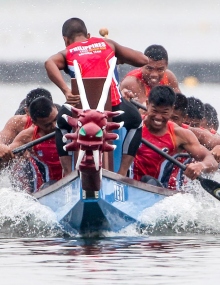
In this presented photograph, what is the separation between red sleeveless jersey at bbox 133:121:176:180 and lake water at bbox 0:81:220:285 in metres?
0.57

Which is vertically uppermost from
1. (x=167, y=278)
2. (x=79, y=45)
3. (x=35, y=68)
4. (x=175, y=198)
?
(x=35, y=68)

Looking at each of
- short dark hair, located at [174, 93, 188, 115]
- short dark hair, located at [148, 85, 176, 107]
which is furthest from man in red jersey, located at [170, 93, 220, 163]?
short dark hair, located at [148, 85, 176, 107]

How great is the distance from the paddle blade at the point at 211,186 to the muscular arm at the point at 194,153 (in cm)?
11

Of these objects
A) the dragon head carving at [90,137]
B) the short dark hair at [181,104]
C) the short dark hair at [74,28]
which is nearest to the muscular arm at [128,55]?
the short dark hair at [74,28]

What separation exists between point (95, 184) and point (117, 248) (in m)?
0.75

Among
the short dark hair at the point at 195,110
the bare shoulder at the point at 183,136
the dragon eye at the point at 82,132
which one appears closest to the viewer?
the dragon eye at the point at 82,132

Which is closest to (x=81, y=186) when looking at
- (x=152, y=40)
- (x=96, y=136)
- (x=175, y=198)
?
(x=96, y=136)

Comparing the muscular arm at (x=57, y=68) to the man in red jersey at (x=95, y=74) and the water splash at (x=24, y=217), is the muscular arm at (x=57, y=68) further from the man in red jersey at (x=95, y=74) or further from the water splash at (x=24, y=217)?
the water splash at (x=24, y=217)

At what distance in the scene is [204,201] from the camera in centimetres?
1433

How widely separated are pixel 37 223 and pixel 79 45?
5.95 ft

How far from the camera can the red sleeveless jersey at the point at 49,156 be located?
15.0 m

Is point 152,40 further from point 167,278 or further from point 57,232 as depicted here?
point 167,278

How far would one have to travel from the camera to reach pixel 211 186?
46.0 ft

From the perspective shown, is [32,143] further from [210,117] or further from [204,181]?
[210,117]
